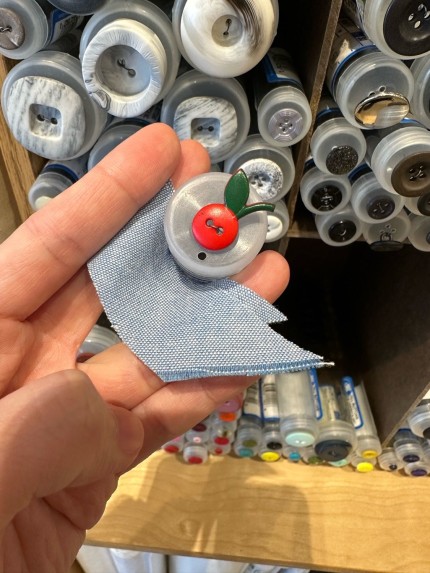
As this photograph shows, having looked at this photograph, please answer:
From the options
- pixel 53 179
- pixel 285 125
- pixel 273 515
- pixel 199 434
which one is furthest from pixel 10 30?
pixel 273 515

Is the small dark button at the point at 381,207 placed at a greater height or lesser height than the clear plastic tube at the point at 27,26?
lesser

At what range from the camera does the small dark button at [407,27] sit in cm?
39

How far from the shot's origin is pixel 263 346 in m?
0.49

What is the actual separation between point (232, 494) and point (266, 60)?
59 centimetres

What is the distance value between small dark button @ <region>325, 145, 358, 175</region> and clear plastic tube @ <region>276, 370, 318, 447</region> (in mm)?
378

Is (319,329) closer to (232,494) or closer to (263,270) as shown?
(232,494)

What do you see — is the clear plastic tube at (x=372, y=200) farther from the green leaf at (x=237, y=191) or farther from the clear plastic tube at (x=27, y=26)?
the clear plastic tube at (x=27, y=26)

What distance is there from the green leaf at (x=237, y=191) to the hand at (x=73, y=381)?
5 centimetres

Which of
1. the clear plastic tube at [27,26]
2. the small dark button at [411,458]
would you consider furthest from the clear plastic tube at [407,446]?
the clear plastic tube at [27,26]

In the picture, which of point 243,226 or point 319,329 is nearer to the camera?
point 243,226

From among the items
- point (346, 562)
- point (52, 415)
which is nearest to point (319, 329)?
point (346, 562)

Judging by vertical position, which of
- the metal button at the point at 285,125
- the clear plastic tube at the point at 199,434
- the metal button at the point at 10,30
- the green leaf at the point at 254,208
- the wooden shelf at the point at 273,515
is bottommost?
the wooden shelf at the point at 273,515

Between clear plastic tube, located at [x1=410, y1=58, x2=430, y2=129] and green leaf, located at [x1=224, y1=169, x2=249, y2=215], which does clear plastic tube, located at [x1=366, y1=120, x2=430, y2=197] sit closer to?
clear plastic tube, located at [x1=410, y1=58, x2=430, y2=129]

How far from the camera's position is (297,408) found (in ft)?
2.48
